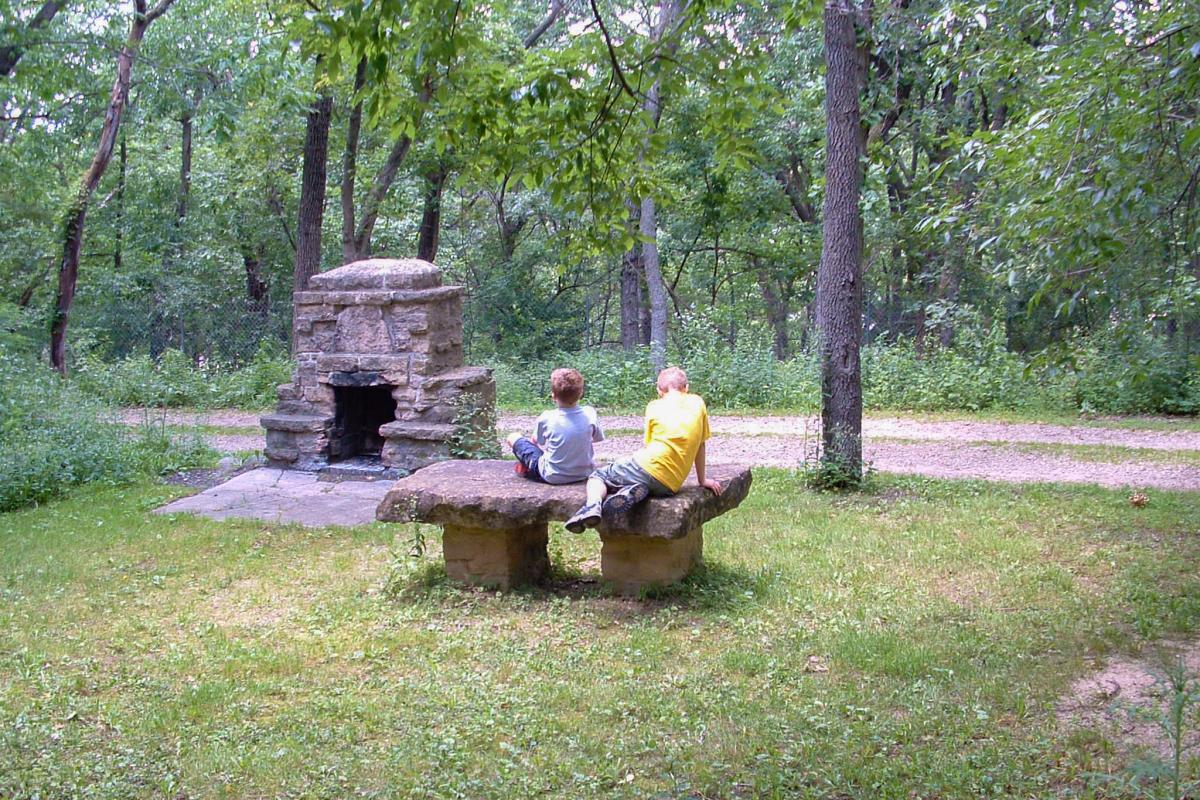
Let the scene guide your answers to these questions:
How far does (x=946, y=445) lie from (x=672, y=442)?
733cm

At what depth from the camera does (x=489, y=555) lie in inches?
253

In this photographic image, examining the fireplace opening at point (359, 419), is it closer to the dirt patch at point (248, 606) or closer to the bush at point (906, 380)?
the dirt patch at point (248, 606)

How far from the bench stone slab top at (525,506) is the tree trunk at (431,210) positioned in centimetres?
1368

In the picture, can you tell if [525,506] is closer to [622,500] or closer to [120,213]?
[622,500]

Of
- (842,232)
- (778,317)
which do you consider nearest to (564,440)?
(842,232)

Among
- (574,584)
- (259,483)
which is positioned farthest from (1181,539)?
(259,483)

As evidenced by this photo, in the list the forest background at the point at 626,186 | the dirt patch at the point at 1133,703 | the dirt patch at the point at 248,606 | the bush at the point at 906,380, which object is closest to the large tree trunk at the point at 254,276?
the forest background at the point at 626,186

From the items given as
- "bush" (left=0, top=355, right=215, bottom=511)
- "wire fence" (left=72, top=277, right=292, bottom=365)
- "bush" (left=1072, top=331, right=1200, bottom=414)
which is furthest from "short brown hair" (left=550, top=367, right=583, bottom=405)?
"wire fence" (left=72, top=277, right=292, bottom=365)

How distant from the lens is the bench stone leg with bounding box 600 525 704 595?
6.23 m

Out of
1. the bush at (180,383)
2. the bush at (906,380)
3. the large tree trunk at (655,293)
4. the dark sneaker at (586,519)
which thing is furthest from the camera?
the large tree trunk at (655,293)

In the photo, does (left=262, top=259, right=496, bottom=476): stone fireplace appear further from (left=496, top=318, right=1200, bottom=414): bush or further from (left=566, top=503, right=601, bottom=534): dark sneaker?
(left=496, top=318, right=1200, bottom=414): bush

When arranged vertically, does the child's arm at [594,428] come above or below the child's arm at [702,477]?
above

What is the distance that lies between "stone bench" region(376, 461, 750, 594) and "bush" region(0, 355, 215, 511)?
5407 millimetres

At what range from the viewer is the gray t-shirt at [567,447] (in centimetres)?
633
